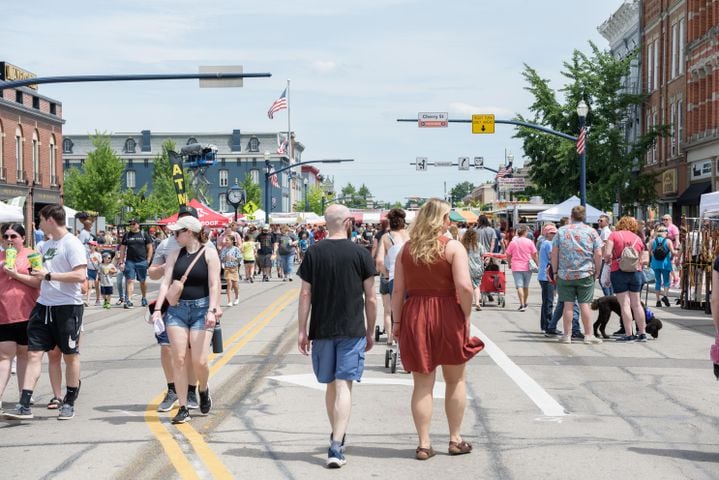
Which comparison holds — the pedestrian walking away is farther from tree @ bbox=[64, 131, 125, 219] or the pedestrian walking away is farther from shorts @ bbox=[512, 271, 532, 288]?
tree @ bbox=[64, 131, 125, 219]

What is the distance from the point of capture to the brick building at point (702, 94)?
37406 millimetres

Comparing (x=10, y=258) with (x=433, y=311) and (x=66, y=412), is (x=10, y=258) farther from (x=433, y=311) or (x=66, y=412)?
(x=433, y=311)

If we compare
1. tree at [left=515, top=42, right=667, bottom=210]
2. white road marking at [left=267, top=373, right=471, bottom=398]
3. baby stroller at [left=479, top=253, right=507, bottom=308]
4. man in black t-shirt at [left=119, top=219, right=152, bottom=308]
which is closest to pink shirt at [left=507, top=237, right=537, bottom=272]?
baby stroller at [left=479, top=253, right=507, bottom=308]

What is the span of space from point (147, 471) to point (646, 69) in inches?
1829

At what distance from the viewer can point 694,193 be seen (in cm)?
3941

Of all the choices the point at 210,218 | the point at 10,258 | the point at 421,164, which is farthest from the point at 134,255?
the point at 421,164

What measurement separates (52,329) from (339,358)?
9.87 ft

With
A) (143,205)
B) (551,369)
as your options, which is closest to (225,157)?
(143,205)

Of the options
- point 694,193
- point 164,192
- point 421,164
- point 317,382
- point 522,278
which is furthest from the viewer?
point 164,192

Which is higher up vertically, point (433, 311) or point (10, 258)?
point (10, 258)

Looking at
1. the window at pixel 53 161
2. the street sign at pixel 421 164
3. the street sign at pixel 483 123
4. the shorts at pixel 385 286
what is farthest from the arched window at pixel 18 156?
the shorts at pixel 385 286

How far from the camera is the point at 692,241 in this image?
1930 cm

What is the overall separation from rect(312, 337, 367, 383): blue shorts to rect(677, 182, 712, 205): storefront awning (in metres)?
34.2

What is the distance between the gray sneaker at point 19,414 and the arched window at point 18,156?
47.9 m
